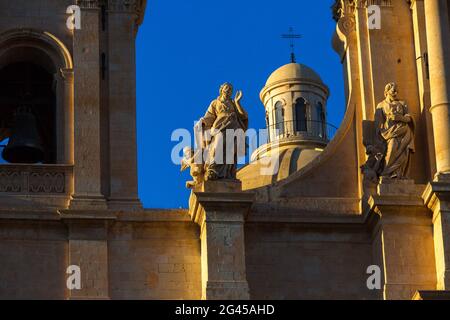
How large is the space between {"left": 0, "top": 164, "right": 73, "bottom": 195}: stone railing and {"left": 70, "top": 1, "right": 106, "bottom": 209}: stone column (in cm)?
25

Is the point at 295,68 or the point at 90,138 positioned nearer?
the point at 90,138

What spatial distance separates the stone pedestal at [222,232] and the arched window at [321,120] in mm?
15567

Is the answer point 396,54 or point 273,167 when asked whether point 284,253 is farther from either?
point 273,167

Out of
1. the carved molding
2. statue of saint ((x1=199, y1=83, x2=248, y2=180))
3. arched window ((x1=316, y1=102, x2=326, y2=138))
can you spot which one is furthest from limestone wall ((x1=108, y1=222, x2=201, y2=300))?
arched window ((x1=316, y1=102, x2=326, y2=138))

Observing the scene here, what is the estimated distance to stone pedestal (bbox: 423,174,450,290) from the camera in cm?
3644

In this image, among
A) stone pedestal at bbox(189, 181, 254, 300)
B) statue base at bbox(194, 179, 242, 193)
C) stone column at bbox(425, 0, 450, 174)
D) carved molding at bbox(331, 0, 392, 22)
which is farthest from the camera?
carved molding at bbox(331, 0, 392, 22)

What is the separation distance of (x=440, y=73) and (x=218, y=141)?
395cm

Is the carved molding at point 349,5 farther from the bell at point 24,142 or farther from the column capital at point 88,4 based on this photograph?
the bell at point 24,142

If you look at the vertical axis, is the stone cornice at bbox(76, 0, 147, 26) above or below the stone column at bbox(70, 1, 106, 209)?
above

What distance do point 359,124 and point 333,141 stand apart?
532 mm

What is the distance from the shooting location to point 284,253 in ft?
122

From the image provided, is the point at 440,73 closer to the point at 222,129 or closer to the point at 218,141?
the point at 222,129

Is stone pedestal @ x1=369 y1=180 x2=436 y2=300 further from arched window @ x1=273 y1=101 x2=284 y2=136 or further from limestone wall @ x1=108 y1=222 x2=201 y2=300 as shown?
arched window @ x1=273 y1=101 x2=284 y2=136
